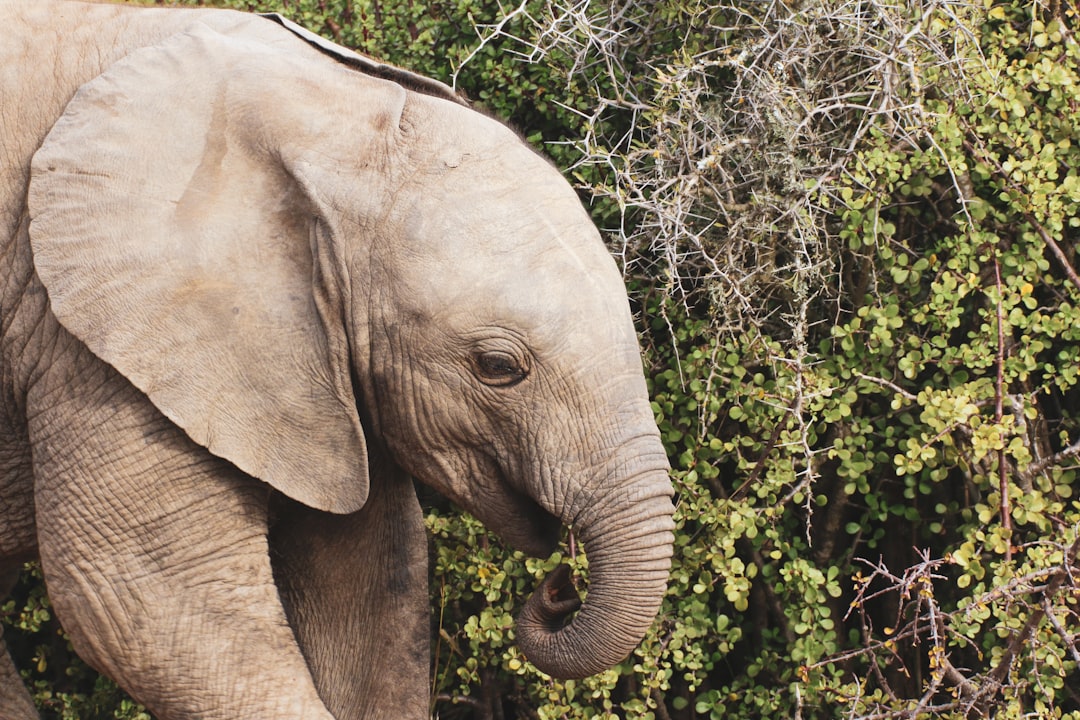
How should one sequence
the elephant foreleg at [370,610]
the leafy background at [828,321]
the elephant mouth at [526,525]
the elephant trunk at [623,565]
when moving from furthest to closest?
the leafy background at [828,321]
the elephant foreleg at [370,610]
the elephant mouth at [526,525]
the elephant trunk at [623,565]

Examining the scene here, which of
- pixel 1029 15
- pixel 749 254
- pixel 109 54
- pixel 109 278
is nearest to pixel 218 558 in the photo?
pixel 109 278

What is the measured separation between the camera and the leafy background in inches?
167

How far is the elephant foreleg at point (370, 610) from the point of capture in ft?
13.1

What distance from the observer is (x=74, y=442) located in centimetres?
328

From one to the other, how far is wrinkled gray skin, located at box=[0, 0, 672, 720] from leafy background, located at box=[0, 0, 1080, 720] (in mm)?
1006

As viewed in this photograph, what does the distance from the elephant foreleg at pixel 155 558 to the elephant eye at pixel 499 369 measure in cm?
61

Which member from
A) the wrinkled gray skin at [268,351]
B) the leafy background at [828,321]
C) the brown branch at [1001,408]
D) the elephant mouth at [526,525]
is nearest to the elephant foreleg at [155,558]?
the wrinkled gray skin at [268,351]

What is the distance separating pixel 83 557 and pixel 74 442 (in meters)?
0.26

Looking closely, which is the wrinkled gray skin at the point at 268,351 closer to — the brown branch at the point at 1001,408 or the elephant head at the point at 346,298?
the elephant head at the point at 346,298

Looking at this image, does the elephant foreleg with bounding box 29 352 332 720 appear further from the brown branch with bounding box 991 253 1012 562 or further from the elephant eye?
the brown branch with bounding box 991 253 1012 562

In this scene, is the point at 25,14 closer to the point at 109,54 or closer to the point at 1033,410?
the point at 109,54

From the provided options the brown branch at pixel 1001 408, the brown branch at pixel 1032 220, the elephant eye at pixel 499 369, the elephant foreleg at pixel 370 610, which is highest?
the elephant eye at pixel 499 369

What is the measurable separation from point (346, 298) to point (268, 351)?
8.3 inches

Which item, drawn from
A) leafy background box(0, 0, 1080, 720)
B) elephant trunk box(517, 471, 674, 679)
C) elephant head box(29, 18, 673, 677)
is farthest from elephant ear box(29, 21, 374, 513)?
leafy background box(0, 0, 1080, 720)
